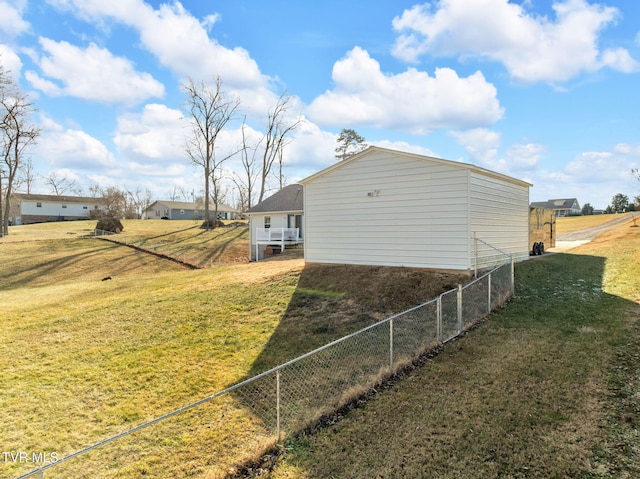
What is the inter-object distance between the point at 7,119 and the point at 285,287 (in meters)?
37.1

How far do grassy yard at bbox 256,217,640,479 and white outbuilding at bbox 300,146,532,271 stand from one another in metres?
3.66

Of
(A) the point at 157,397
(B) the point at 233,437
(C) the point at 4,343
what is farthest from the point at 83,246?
(B) the point at 233,437

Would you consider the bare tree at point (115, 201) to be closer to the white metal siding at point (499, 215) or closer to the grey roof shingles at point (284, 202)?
the grey roof shingles at point (284, 202)

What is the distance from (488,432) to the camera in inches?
172

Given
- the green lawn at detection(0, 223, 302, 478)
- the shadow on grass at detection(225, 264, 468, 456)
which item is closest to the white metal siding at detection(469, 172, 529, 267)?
the shadow on grass at detection(225, 264, 468, 456)

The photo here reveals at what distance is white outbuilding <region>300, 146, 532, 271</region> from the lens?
10930 millimetres

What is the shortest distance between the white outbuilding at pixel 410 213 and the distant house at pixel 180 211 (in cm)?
4517

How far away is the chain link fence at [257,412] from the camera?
4.31m

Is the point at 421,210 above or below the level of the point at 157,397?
above

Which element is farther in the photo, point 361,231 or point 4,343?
point 361,231

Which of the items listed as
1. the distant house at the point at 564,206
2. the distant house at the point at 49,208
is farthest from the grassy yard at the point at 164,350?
the distant house at the point at 564,206

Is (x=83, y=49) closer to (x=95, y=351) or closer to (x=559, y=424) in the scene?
(x=95, y=351)

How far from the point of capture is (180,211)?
191 feet

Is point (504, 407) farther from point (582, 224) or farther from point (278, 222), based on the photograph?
point (582, 224)
